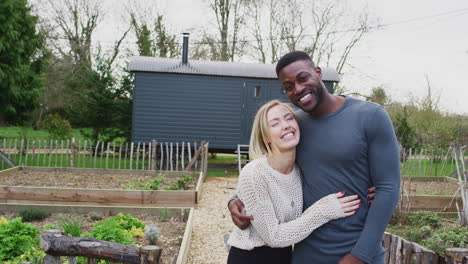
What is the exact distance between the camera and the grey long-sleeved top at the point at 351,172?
1.99m

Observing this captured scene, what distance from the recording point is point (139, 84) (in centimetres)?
1530

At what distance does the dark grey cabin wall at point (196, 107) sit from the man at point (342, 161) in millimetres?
13139

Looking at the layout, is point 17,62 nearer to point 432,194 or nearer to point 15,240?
point 15,240

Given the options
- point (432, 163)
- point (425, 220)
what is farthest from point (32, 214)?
point (432, 163)

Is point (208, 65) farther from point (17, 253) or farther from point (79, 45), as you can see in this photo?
point (79, 45)

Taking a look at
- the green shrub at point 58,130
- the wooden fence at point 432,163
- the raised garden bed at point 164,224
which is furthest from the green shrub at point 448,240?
the green shrub at point 58,130

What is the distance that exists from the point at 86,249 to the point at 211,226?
167 inches

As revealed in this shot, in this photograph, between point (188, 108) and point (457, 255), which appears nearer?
point (457, 255)

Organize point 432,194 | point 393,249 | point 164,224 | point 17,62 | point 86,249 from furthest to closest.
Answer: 1. point 17,62
2. point 432,194
3. point 164,224
4. point 393,249
5. point 86,249

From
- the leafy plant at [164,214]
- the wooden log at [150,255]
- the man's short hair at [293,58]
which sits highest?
the man's short hair at [293,58]

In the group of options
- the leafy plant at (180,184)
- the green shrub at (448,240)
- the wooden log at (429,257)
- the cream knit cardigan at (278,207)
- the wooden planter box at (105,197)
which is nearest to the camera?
the cream knit cardigan at (278,207)

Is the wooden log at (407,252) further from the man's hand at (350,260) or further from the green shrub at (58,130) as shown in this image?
the green shrub at (58,130)

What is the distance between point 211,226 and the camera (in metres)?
7.12

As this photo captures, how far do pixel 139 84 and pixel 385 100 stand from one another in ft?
52.6
